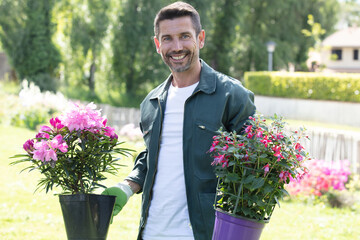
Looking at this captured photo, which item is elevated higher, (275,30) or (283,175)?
(275,30)

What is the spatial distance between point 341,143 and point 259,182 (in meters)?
7.52

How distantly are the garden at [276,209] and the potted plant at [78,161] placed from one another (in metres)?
1.82

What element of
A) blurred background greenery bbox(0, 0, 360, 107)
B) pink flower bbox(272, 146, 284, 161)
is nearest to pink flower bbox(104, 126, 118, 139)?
pink flower bbox(272, 146, 284, 161)

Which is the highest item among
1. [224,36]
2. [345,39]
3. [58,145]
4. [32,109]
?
[345,39]

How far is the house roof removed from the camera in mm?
41459

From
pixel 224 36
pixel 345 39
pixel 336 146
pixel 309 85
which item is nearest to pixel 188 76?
pixel 336 146

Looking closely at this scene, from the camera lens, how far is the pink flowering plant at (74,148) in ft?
7.82

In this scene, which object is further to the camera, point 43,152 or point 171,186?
point 171,186

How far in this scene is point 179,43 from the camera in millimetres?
2545

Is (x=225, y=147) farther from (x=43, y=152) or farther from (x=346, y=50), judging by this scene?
(x=346, y=50)

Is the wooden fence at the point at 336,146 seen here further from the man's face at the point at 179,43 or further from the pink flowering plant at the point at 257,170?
the pink flowering plant at the point at 257,170

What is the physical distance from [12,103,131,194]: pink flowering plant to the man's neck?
1.57ft

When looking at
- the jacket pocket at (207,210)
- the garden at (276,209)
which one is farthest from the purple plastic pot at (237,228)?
the garden at (276,209)

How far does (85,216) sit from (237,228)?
0.75 meters
